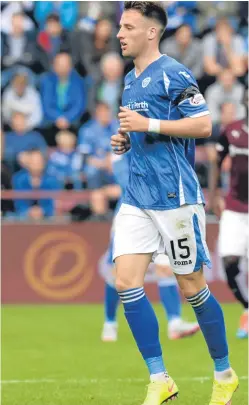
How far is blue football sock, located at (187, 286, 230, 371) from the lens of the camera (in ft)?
22.2

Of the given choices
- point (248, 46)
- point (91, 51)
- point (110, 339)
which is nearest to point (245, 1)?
point (248, 46)

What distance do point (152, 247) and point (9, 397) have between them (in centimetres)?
163

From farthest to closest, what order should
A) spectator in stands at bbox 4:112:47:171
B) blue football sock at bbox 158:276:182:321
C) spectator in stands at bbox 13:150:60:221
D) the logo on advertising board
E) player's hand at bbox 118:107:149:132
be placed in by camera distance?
spectator in stands at bbox 4:112:47:171 → spectator in stands at bbox 13:150:60:221 → the logo on advertising board → blue football sock at bbox 158:276:182:321 → player's hand at bbox 118:107:149:132

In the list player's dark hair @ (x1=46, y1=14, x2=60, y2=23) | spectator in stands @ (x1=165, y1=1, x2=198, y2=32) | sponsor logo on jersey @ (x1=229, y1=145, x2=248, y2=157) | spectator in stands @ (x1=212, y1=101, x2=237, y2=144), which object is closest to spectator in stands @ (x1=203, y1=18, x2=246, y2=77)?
spectator in stands @ (x1=165, y1=1, x2=198, y2=32)

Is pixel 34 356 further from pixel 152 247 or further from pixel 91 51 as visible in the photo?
pixel 91 51

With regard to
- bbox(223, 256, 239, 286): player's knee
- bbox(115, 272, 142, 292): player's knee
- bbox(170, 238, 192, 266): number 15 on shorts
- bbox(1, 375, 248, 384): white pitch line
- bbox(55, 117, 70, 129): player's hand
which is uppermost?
bbox(170, 238, 192, 266): number 15 on shorts

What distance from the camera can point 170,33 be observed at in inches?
669

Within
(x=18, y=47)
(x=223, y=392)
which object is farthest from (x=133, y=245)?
(x=18, y=47)

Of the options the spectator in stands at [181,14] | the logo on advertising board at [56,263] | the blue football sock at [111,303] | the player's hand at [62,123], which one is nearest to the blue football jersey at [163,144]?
the blue football sock at [111,303]

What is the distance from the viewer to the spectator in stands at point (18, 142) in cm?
1521

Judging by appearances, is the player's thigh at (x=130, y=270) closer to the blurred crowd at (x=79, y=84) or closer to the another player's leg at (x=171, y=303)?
the another player's leg at (x=171, y=303)

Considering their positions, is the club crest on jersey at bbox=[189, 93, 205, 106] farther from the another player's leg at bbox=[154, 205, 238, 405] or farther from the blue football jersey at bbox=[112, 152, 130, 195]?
the blue football jersey at bbox=[112, 152, 130, 195]

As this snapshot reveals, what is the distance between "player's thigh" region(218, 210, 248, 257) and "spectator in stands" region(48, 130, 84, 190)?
4.23m

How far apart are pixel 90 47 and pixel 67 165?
2.57 m
